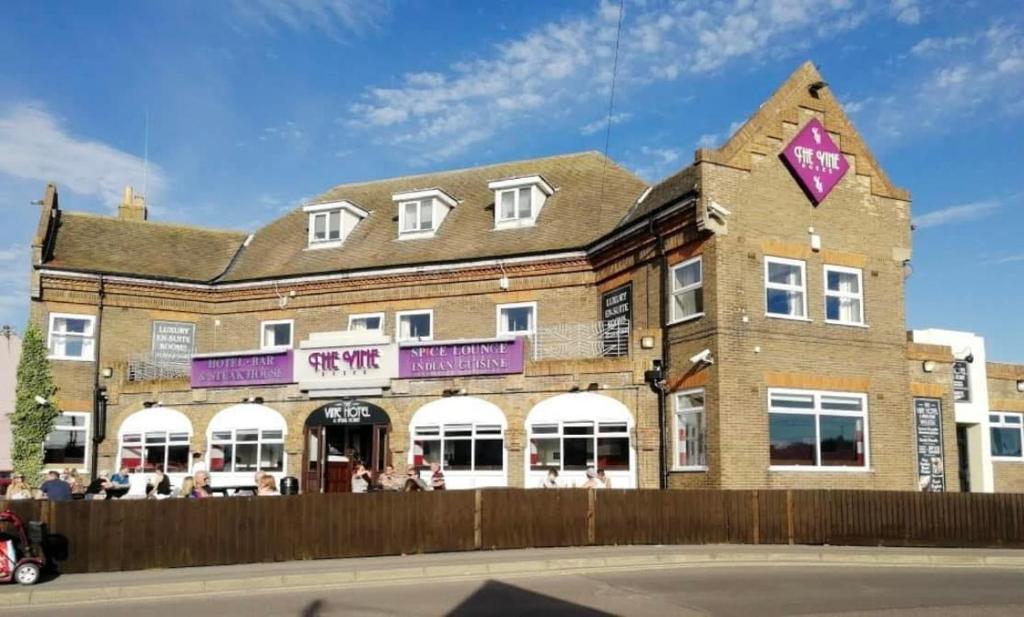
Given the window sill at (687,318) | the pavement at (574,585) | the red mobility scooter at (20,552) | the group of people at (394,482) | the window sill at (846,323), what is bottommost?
the pavement at (574,585)

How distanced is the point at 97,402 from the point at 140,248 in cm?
568

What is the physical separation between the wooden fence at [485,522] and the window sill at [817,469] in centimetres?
216

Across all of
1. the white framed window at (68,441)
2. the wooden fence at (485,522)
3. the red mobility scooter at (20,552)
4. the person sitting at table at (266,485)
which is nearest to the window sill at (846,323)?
the wooden fence at (485,522)

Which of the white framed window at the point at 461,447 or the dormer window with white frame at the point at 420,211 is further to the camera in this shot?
the dormer window with white frame at the point at 420,211

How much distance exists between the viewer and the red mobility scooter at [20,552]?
14.3 m

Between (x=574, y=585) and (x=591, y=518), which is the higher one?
(x=591, y=518)

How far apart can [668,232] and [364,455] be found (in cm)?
1064

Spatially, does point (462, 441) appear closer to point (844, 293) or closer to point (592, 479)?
point (592, 479)

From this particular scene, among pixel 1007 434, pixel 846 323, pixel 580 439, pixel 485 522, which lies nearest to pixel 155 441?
pixel 580 439

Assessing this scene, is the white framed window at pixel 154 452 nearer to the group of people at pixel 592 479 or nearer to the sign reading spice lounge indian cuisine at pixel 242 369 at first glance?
the sign reading spice lounge indian cuisine at pixel 242 369

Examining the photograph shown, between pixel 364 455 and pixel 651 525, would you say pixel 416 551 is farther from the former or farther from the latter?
pixel 364 455

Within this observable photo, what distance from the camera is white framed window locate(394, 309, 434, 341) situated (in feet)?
97.0

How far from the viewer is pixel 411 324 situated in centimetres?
2981

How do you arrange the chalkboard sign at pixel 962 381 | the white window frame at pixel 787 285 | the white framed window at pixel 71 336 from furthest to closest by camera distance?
the white framed window at pixel 71 336
the chalkboard sign at pixel 962 381
the white window frame at pixel 787 285
